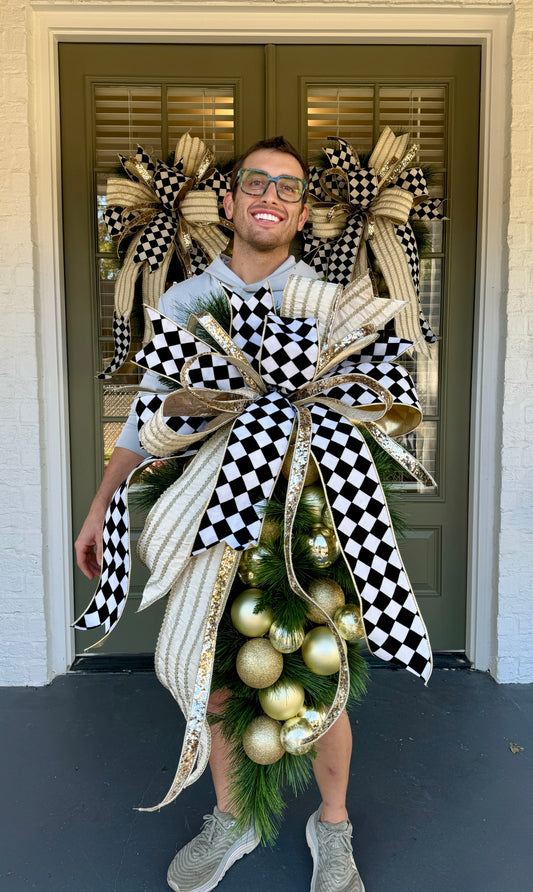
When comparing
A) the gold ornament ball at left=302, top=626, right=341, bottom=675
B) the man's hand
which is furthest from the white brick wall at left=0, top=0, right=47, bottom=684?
the gold ornament ball at left=302, top=626, right=341, bottom=675

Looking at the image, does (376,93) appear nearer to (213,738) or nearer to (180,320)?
(180,320)

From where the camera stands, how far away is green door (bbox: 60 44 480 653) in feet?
7.92

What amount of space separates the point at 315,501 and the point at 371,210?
1271 mm

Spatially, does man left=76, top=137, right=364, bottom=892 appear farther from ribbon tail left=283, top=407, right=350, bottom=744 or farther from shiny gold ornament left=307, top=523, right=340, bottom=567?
shiny gold ornament left=307, top=523, right=340, bottom=567

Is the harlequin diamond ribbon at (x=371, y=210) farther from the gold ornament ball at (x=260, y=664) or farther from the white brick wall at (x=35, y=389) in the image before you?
the gold ornament ball at (x=260, y=664)

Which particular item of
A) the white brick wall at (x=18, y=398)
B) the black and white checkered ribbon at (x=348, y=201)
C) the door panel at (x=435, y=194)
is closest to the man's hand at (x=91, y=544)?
the white brick wall at (x=18, y=398)

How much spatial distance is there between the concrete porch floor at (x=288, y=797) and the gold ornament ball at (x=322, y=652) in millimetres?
666

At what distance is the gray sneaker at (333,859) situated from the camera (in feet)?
4.85

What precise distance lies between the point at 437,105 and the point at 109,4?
1.18 metres

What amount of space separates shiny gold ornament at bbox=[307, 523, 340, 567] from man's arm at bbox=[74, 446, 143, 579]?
1.82ft

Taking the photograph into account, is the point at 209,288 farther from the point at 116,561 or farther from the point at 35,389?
the point at 35,389

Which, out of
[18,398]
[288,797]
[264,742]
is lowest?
[288,797]

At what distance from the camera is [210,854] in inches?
61.6

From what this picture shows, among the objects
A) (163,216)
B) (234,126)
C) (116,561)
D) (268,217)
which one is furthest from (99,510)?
(234,126)
